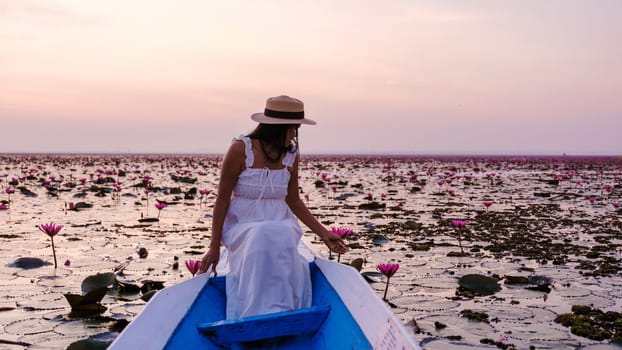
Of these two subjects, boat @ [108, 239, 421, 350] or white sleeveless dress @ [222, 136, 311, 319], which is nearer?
boat @ [108, 239, 421, 350]

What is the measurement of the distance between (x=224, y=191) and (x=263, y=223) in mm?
401

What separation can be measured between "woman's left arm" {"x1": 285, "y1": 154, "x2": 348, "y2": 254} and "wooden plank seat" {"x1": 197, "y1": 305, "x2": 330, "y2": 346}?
83 centimetres

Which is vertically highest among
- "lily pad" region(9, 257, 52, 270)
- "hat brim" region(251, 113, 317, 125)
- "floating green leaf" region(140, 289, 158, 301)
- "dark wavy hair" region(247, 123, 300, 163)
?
"hat brim" region(251, 113, 317, 125)

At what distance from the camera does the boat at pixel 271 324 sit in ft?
8.03

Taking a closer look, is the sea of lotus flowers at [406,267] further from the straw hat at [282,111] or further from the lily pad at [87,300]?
the straw hat at [282,111]

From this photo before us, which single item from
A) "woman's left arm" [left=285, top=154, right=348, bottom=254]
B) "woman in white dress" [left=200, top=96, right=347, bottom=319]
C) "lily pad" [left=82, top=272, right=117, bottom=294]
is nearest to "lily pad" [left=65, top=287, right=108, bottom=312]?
"lily pad" [left=82, top=272, right=117, bottom=294]

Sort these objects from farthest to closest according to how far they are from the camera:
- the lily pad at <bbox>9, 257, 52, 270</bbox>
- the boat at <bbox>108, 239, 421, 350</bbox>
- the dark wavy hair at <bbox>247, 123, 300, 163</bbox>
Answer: the lily pad at <bbox>9, 257, 52, 270</bbox> → the dark wavy hair at <bbox>247, 123, 300, 163</bbox> → the boat at <bbox>108, 239, 421, 350</bbox>

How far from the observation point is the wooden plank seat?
109 inches

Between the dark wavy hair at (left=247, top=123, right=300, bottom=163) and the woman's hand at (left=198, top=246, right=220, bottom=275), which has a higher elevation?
the dark wavy hair at (left=247, top=123, right=300, bottom=163)

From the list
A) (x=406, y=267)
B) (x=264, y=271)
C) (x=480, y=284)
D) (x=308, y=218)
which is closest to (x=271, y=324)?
(x=264, y=271)

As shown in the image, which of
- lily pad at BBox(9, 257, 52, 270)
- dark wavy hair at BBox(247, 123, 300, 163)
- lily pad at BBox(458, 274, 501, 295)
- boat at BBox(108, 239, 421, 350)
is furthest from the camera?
lily pad at BBox(9, 257, 52, 270)

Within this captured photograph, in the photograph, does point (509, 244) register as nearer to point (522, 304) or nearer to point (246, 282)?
point (522, 304)

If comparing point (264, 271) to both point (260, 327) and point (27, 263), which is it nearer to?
point (260, 327)

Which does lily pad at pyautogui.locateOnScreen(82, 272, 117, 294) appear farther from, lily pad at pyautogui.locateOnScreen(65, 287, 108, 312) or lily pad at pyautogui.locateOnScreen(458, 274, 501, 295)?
lily pad at pyautogui.locateOnScreen(458, 274, 501, 295)
